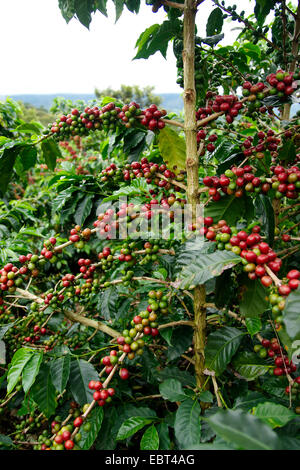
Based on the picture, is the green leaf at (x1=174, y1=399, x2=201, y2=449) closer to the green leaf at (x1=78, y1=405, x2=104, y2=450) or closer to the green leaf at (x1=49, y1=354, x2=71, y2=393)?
the green leaf at (x1=78, y1=405, x2=104, y2=450)

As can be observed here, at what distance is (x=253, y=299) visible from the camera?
1.22 meters

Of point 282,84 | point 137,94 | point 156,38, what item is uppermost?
point 137,94

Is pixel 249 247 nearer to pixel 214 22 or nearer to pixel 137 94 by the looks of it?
pixel 214 22

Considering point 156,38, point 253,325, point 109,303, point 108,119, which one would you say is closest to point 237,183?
point 253,325

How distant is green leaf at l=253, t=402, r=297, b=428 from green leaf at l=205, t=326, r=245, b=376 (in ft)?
1.38

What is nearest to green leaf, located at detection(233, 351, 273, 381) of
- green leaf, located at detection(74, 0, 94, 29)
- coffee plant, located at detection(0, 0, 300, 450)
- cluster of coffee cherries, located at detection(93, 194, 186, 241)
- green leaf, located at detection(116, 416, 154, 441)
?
coffee plant, located at detection(0, 0, 300, 450)

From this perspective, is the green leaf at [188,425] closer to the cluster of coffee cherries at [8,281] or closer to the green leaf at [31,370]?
the green leaf at [31,370]

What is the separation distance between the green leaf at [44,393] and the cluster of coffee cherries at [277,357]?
1095mm

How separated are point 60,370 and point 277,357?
3.49 ft

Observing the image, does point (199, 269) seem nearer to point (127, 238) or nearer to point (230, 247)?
point (230, 247)

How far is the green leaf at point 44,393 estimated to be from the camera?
1.55 metres

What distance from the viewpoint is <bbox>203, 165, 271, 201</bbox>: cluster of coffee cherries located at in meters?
1.25

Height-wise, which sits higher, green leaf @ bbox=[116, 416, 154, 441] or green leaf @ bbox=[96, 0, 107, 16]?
green leaf @ bbox=[96, 0, 107, 16]
